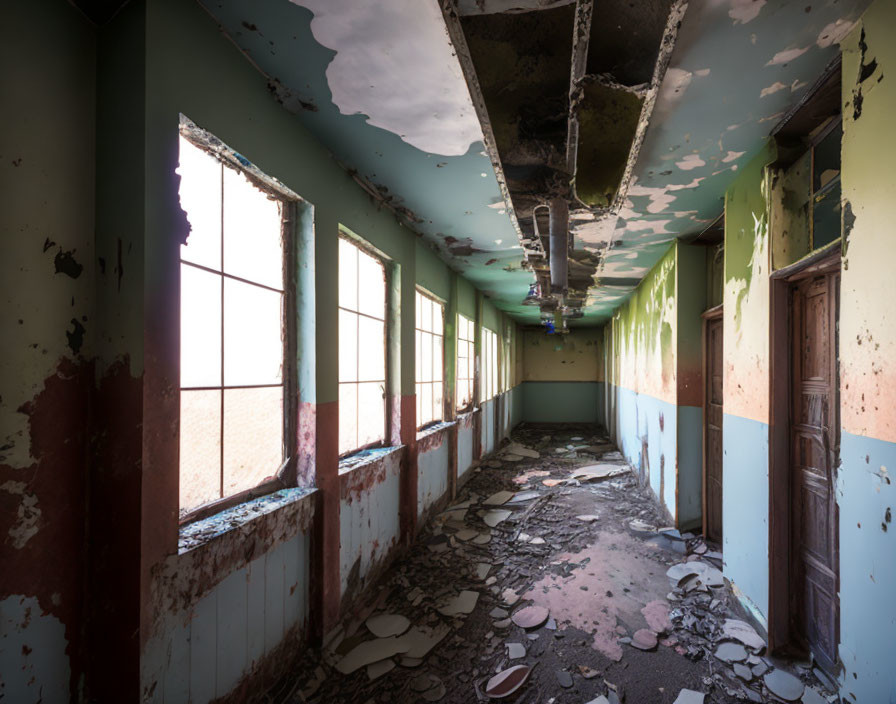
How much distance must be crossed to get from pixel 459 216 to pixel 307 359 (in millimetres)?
1812

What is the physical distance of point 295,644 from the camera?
2.25 meters

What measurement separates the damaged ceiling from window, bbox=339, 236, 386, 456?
2.02ft

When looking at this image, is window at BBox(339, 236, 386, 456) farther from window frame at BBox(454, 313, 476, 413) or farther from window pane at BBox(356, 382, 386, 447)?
window frame at BBox(454, 313, 476, 413)

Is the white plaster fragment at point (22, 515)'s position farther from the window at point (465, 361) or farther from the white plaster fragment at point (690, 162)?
the window at point (465, 361)

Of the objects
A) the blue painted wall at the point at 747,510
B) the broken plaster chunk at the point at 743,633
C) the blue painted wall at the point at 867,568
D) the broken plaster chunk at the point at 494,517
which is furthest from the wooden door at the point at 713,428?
the blue painted wall at the point at 867,568

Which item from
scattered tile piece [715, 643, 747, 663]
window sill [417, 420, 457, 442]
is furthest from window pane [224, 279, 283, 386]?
scattered tile piece [715, 643, 747, 663]

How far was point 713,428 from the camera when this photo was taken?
3979mm

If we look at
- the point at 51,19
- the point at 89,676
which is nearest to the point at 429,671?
the point at 89,676

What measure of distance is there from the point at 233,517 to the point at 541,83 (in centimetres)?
206

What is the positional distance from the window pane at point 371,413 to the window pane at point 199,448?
135 cm

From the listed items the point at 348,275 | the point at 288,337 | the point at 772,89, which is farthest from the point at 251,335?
the point at 772,89

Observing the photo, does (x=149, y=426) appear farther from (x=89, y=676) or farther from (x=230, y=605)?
(x=230, y=605)

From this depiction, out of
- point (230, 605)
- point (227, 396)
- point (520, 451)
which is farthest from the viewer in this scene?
point (520, 451)

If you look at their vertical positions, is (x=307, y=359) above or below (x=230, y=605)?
above
